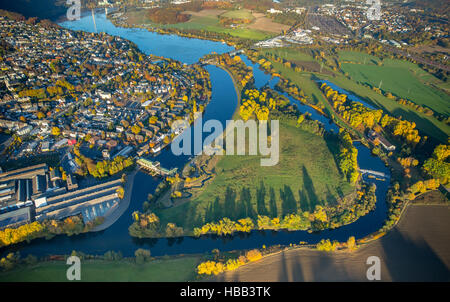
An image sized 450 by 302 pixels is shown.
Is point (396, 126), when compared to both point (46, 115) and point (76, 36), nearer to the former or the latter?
point (46, 115)

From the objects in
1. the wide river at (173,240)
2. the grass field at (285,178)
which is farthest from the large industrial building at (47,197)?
the grass field at (285,178)

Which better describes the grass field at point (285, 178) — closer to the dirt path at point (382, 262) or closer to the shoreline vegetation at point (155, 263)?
the shoreline vegetation at point (155, 263)

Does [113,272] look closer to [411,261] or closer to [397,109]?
[411,261]

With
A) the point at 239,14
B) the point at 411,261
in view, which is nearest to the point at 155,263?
the point at 411,261

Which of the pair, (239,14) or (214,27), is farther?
(239,14)
